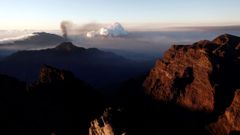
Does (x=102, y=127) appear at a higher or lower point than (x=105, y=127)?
lower

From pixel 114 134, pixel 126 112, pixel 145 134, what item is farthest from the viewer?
pixel 126 112

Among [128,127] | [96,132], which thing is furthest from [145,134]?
[96,132]

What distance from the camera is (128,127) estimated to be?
162750mm

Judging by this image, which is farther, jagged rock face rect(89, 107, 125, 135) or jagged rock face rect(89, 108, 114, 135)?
jagged rock face rect(89, 108, 114, 135)

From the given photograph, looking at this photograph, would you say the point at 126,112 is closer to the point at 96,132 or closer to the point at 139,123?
the point at 139,123

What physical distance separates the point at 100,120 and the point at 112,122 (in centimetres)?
536

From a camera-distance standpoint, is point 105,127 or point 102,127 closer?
point 105,127

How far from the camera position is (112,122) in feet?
521

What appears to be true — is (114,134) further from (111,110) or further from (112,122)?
(111,110)

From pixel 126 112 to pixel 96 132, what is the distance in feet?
74.9

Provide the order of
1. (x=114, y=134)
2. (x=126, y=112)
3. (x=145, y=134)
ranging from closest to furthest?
1. (x=114, y=134)
2. (x=145, y=134)
3. (x=126, y=112)

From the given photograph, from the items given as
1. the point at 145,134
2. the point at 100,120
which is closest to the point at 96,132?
the point at 100,120

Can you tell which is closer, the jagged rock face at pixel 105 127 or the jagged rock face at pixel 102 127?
the jagged rock face at pixel 105 127

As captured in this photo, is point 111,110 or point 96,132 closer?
point 96,132
